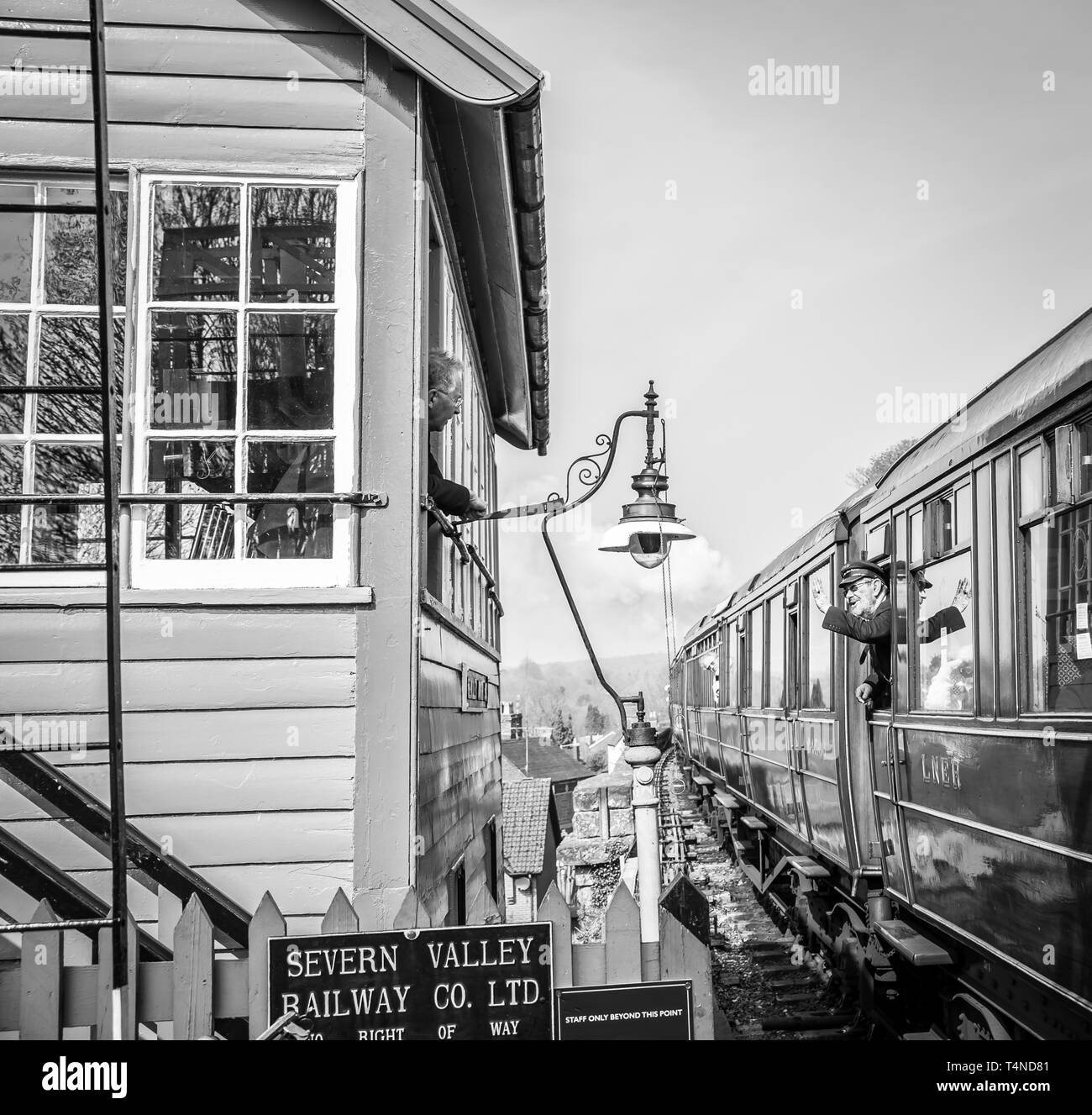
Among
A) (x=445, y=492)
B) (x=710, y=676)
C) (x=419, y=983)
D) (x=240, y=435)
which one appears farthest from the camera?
(x=710, y=676)

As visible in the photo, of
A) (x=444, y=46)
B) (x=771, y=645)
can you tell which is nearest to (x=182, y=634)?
(x=444, y=46)

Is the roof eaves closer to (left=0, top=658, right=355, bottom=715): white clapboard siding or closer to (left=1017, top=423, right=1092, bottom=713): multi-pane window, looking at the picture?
(left=0, top=658, right=355, bottom=715): white clapboard siding

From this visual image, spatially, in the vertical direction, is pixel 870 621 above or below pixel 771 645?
above

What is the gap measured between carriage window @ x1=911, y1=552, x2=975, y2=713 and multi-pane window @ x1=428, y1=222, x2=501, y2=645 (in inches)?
109

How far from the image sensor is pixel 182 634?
497 cm

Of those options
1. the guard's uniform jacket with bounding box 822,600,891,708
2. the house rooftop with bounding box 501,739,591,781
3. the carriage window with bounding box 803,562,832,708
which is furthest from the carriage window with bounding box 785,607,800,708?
the house rooftop with bounding box 501,739,591,781

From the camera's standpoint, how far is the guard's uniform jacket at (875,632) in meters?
6.79

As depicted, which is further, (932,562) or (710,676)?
(710,676)

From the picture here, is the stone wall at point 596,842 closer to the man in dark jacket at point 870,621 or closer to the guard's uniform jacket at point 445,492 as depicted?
the man in dark jacket at point 870,621

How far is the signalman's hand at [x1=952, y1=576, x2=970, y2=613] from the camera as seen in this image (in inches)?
217

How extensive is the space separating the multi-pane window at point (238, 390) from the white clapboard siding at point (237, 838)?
1064mm

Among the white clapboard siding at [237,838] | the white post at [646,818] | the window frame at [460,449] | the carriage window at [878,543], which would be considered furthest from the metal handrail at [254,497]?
the carriage window at [878,543]

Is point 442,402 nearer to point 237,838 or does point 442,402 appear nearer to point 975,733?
point 237,838

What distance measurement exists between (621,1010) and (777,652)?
781 centimetres
